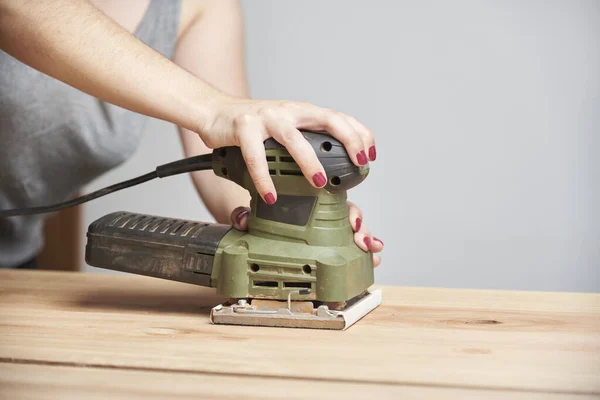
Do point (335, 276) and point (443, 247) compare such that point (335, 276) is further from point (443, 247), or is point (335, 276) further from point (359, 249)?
point (443, 247)

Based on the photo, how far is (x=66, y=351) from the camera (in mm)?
962

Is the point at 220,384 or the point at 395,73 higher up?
the point at 395,73

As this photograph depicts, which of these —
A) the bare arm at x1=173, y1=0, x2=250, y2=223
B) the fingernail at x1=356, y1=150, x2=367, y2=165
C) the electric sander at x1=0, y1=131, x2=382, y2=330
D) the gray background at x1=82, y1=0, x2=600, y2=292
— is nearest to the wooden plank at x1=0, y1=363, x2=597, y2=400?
the electric sander at x1=0, y1=131, x2=382, y2=330

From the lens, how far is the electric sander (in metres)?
1.09

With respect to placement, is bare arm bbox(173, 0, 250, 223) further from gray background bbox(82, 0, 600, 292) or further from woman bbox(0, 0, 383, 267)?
gray background bbox(82, 0, 600, 292)

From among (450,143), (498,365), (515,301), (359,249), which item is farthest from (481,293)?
(450,143)

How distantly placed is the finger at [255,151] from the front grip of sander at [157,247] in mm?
136

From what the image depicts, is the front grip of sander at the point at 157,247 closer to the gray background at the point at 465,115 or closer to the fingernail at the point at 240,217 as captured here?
the fingernail at the point at 240,217

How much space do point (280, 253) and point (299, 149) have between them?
0.53ft

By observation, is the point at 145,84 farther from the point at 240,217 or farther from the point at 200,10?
the point at 200,10

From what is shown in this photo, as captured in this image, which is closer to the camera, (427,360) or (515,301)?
(427,360)

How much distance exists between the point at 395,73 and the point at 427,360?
6.05ft

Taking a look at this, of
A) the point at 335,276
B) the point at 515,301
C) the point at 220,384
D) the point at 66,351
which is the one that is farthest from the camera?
the point at 515,301

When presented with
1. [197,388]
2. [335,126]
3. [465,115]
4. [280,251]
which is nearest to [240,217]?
[280,251]
